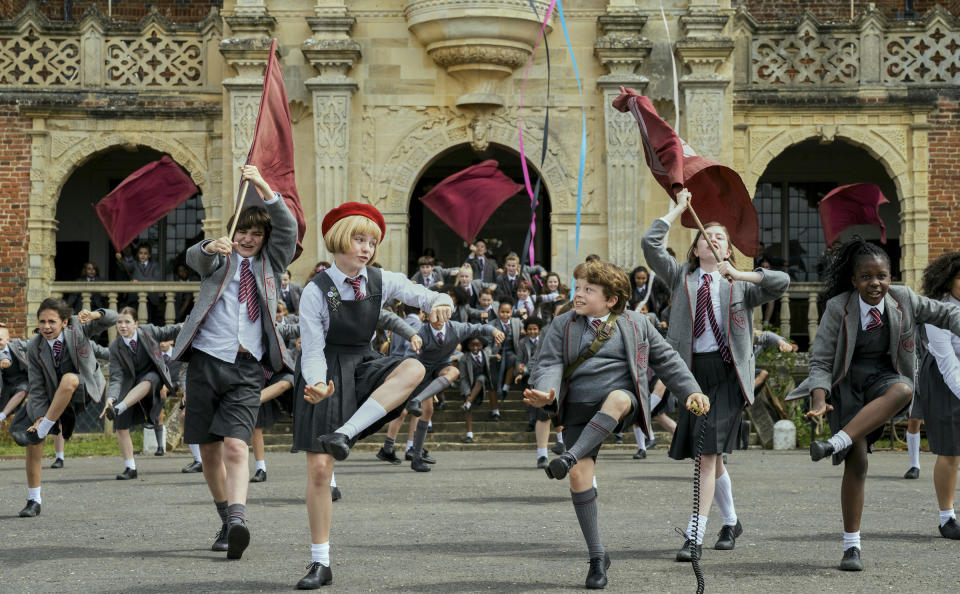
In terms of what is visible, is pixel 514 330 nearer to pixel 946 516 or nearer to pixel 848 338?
pixel 946 516

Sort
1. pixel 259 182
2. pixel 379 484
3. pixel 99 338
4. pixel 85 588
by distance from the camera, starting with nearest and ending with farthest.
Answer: pixel 85 588 → pixel 259 182 → pixel 379 484 → pixel 99 338

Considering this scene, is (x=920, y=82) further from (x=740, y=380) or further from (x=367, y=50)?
(x=740, y=380)

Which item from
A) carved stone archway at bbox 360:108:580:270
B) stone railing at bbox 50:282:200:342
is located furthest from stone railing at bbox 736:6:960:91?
stone railing at bbox 50:282:200:342

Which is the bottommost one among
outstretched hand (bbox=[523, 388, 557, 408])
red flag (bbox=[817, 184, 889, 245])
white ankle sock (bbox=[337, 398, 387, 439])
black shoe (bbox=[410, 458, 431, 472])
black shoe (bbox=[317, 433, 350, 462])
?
black shoe (bbox=[410, 458, 431, 472])

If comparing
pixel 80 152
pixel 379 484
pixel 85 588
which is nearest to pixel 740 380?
pixel 85 588

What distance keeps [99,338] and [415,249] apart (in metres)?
7.41

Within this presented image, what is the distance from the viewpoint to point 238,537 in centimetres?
741

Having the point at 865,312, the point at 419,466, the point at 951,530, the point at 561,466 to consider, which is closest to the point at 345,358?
the point at 561,466

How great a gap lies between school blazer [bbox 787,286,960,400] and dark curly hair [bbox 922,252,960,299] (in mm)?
1375

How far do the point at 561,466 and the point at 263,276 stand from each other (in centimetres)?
232

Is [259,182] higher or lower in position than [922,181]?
lower

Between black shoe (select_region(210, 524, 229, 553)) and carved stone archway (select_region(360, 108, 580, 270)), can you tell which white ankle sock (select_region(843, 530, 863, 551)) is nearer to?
black shoe (select_region(210, 524, 229, 553))

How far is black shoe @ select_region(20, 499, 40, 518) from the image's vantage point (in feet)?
33.4

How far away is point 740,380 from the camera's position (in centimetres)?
795
